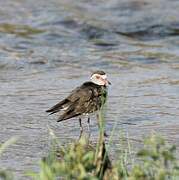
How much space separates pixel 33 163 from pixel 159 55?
5.15 metres

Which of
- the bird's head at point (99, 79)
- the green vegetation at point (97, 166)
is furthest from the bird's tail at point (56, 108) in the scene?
the green vegetation at point (97, 166)

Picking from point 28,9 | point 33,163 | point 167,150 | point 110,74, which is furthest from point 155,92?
point 28,9

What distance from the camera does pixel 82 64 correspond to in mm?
10562

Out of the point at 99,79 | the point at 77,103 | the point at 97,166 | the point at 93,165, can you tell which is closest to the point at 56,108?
the point at 77,103

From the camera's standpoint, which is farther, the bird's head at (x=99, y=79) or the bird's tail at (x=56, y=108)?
the bird's head at (x=99, y=79)

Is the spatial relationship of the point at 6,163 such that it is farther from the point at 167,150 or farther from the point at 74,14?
the point at 74,14

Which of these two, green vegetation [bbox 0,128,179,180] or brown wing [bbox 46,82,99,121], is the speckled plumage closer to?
brown wing [bbox 46,82,99,121]

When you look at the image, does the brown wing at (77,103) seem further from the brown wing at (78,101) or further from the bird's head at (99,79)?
the bird's head at (99,79)

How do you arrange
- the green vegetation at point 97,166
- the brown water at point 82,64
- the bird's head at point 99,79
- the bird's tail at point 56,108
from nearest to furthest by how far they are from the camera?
the green vegetation at point 97,166
the bird's tail at point 56,108
the brown water at point 82,64
the bird's head at point 99,79

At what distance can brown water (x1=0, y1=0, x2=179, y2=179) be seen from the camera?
293 inches

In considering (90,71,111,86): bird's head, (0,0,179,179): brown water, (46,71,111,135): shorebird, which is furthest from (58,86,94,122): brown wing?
(90,71,111,86): bird's head

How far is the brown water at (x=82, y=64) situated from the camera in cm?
743

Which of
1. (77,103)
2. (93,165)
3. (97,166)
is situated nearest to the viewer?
(93,165)

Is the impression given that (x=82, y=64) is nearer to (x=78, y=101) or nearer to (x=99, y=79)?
(x=99, y=79)
